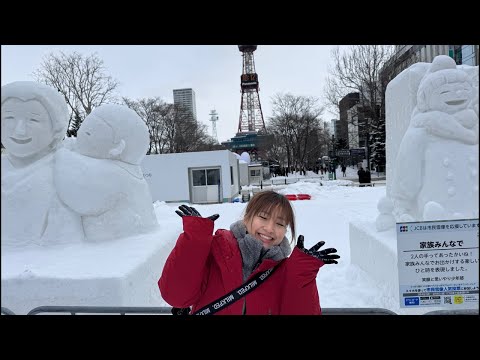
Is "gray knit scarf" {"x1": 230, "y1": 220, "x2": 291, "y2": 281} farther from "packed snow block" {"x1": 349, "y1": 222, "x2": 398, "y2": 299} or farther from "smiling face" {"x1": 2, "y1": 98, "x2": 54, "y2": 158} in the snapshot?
"smiling face" {"x1": 2, "y1": 98, "x2": 54, "y2": 158}

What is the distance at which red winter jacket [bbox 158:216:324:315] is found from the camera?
1221mm

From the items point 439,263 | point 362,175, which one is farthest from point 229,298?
point 362,175

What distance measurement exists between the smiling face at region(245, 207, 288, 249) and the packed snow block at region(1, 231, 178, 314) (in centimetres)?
153


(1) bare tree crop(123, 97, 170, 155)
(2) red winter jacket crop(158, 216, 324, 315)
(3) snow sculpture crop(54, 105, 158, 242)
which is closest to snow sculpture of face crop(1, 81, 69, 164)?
(3) snow sculpture crop(54, 105, 158, 242)

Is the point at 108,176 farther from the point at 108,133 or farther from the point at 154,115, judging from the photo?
the point at 154,115

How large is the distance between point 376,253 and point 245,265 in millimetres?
2285

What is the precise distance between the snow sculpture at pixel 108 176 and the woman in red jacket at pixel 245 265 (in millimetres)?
2161

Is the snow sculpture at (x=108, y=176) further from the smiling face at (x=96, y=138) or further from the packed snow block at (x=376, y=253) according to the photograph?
the packed snow block at (x=376, y=253)

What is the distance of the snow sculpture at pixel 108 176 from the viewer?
3107 millimetres
